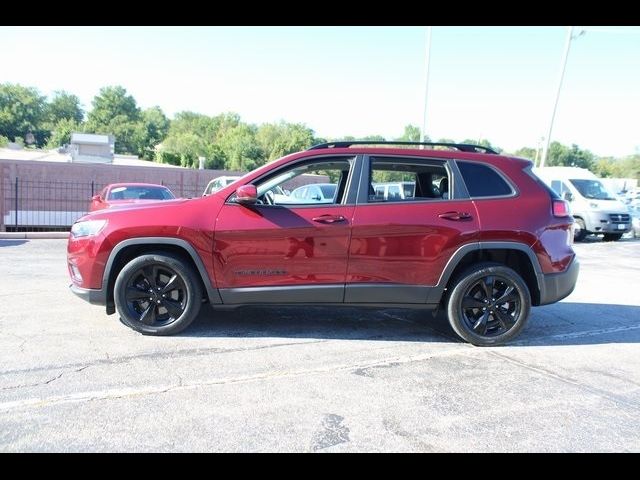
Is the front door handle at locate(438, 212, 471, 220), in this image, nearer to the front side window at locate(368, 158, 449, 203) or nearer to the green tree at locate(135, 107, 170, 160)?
the front side window at locate(368, 158, 449, 203)

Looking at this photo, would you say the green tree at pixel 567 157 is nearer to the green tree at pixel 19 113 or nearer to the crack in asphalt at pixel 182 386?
the green tree at pixel 19 113

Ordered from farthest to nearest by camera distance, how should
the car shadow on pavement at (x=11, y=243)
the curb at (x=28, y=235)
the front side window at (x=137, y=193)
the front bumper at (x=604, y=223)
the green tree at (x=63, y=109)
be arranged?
the green tree at (x=63, y=109) < the front bumper at (x=604, y=223) < the curb at (x=28, y=235) < the front side window at (x=137, y=193) < the car shadow on pavement at (x=11, y=243)

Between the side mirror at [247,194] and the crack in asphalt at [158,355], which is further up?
the side mirror at [247,194]

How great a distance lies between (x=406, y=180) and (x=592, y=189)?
13473 millimetres

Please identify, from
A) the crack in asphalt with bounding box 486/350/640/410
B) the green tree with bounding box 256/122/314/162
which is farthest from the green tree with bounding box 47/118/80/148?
the crack in asphalt with bounding box 486/350/640/410

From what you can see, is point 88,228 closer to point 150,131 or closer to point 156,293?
point 156,293

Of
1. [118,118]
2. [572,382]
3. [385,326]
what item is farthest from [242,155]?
[572,382]

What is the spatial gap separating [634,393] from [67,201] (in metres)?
17.5

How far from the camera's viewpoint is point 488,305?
4.65m

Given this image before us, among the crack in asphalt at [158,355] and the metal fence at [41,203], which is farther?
the metal fence at [41,203]

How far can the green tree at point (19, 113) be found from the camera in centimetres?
7700

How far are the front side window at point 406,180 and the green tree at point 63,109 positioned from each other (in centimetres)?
10245

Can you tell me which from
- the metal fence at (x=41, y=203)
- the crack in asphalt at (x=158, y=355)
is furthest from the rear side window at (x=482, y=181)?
the metal fence at (x=41, y=203)
